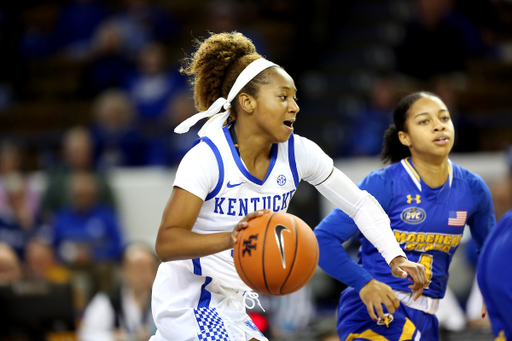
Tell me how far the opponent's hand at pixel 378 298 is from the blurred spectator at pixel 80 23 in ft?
28.0

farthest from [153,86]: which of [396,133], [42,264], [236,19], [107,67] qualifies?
[396,133]

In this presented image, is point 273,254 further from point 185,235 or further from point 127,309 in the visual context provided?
point 127,309

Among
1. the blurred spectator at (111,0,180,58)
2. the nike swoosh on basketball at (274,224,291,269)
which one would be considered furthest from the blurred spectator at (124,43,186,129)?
the nike swoosh on basketball at (274,224,291,269)

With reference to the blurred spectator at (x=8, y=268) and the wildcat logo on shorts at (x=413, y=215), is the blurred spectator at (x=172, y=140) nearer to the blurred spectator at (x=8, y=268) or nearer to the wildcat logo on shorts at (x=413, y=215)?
the blurred spectator at (x=8, y=268)

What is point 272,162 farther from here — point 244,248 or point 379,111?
point 379,111

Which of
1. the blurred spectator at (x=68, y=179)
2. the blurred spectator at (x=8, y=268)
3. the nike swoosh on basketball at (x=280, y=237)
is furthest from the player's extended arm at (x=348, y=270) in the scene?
the blurred spectator at (x=68, y=179)

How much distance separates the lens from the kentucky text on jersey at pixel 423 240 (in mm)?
3346

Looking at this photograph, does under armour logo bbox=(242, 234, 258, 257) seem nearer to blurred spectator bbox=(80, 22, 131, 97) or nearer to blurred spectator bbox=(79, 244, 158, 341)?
blurred spectator bbox=(79, 244, 158, 341)

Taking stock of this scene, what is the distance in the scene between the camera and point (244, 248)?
269 centimetres

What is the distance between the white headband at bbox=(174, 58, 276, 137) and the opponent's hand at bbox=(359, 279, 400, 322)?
112cm

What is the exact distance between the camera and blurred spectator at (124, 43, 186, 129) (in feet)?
29.6

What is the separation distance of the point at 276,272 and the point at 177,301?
580 mm

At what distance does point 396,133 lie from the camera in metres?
3.69

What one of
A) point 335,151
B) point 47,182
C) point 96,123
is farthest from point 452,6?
point 47,182
